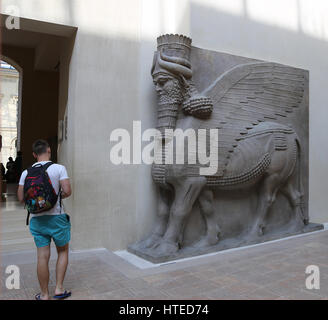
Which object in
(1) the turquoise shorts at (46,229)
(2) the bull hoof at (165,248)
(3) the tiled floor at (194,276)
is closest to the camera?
(1) the turquoise shorts at (46,229)

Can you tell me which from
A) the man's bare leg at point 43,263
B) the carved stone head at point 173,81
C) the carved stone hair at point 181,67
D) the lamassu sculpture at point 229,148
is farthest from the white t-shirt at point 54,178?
the carved stone hair at point 181,67

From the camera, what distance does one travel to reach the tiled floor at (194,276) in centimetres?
269

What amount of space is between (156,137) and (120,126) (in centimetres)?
50

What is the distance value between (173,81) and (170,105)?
0.99 feet

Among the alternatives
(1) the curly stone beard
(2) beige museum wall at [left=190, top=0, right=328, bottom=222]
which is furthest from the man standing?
(2) beige museum wall at [left=190, top=0, right=328, bottom=222]

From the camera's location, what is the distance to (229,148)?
4352mm

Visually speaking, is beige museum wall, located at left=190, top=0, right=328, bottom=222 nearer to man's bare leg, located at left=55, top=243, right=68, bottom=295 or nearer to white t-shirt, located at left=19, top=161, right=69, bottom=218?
white t-shirt, located at left=19, top=161, right=69, bottom=218

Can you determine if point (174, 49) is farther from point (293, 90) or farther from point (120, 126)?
point (293, 90)

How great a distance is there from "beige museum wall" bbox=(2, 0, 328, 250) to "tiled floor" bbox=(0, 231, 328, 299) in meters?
0.52

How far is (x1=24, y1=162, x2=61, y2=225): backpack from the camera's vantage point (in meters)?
2.35

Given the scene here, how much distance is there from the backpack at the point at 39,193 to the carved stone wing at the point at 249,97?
2.43 m

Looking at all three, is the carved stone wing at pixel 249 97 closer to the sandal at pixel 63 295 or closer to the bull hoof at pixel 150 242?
the bull hoof at pixel 150 242

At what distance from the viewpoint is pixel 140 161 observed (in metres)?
4.27

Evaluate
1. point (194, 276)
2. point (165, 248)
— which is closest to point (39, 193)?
point (194, 276)
